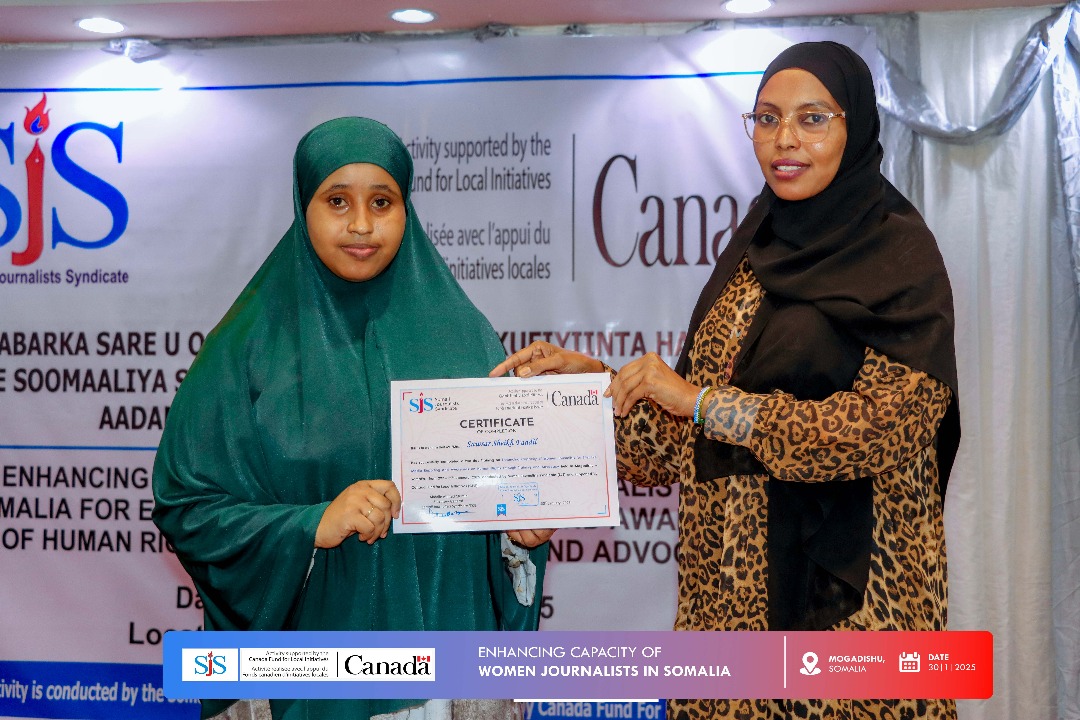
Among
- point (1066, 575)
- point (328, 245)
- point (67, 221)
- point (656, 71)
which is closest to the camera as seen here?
point (328, 245)

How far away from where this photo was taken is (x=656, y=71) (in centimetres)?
362

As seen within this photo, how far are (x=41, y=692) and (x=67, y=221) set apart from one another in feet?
5.72

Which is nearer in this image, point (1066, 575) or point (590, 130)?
point (1066, 575)

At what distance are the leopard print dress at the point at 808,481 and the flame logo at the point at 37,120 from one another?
2.96 m

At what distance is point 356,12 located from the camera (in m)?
3.51

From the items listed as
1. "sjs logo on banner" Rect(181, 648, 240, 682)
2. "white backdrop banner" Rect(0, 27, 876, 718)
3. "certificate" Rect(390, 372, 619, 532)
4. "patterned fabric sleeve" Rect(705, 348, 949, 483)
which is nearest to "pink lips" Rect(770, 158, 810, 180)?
"patterned fabric sleeve" Rect(705, 348, 949, 483)

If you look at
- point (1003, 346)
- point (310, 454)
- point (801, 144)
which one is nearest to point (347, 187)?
point (310, 454)

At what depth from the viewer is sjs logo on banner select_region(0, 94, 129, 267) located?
3854 millimetres

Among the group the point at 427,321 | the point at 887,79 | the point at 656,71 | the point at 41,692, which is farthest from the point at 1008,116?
the point at 41,692

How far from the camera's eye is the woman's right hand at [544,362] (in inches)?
80.8

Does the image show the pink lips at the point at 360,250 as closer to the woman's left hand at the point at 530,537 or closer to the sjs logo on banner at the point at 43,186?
the woman's left hand at the point at 530,537

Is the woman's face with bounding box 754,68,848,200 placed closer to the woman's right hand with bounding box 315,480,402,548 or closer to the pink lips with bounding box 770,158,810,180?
the pink lips with bounding box 770,158,810,180

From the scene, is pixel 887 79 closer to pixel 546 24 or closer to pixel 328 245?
pixel 546 24
